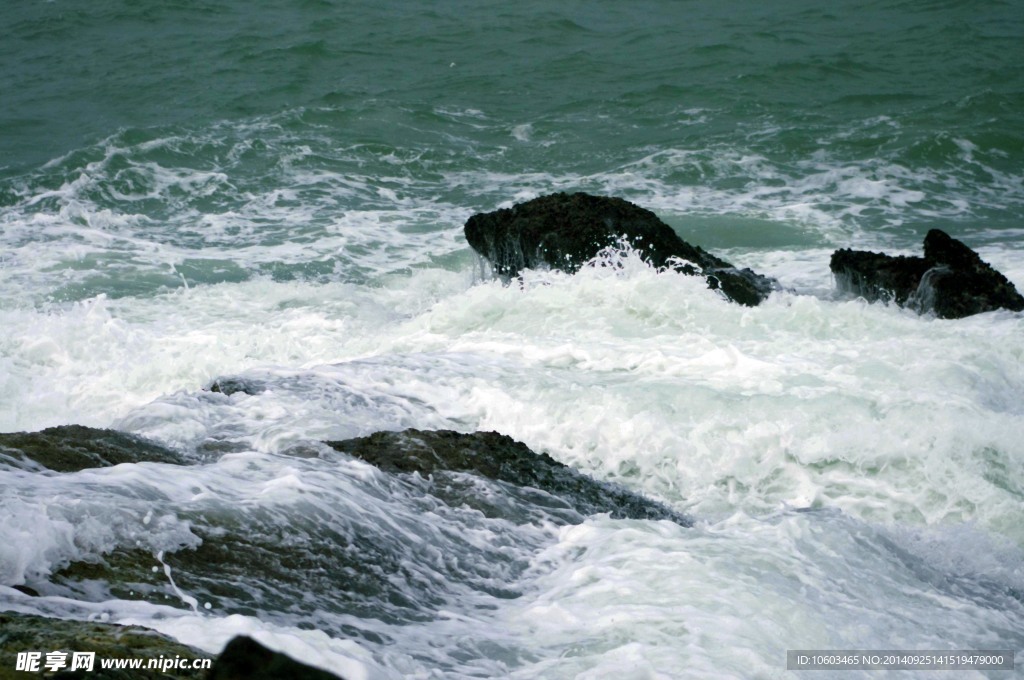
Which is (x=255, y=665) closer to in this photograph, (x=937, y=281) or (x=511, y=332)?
(x=511, y=332)

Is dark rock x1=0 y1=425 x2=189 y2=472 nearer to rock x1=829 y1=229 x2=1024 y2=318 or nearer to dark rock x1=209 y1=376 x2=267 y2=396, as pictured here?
dark rock x1=209 y1=376 x2=267 y2=396

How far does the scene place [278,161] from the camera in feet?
50.3

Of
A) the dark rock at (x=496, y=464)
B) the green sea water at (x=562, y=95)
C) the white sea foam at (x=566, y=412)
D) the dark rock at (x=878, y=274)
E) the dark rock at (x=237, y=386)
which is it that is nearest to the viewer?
the white sea foam at (x=566, y=412)

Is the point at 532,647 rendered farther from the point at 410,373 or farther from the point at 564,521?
the point at 410,373

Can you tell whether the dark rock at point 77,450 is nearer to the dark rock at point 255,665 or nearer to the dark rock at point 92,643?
the dark rock at point 92,643

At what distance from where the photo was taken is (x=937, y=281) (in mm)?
8867

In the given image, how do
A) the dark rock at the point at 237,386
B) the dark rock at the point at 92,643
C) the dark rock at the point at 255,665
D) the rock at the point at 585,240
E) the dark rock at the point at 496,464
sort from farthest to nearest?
the rock at the point at 585,240 → the dark rock at the point at 237,386 → the dark rock at the point at 496,464 → the dark rock at the point at 92,643 → the dark rock at the point at 255,665

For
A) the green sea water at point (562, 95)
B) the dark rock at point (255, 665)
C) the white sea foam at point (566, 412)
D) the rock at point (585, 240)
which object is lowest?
the white sea foam at point (566, 412)

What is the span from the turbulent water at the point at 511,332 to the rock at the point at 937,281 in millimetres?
380

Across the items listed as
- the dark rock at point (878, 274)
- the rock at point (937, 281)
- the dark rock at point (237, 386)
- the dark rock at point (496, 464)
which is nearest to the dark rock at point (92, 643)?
the dark rock at point (496, 464)

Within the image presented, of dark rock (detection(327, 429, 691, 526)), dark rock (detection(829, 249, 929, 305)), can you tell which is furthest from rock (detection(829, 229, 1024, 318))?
dark rock (detection(327, 429, 691, 526))

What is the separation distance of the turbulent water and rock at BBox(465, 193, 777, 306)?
0.22 meters

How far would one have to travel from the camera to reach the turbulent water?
3980 millimetres

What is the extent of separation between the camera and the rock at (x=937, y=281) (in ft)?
28.9
